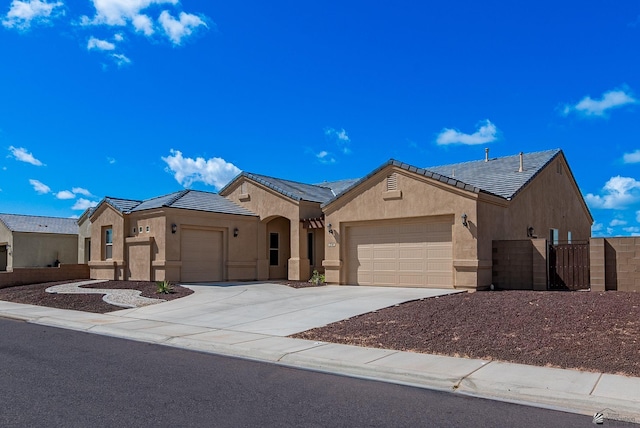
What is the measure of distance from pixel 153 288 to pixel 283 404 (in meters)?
15.1

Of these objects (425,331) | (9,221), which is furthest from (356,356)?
(9,221)

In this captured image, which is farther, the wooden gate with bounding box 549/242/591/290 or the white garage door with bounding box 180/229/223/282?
the white garage door with bounding box 180/229/223/282

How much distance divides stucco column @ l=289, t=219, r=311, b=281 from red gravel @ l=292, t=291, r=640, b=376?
32.8 feet

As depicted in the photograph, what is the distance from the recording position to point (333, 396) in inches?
272

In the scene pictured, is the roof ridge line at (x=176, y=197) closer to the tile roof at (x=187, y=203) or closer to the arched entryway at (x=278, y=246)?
the tile roof at (x=187, y=203)

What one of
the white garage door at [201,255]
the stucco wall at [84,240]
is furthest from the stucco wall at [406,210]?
the stucco wall at [84,240]

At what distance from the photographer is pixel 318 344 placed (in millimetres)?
10398

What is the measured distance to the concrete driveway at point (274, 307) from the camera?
1296 centimetres

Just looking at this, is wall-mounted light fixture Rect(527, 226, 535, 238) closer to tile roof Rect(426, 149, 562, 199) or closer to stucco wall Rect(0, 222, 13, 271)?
tile roof Rect(426, 149, 562, 199)

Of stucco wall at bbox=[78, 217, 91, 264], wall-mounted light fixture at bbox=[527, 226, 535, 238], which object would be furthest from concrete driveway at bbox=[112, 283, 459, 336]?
stucco wall at bbox=[78, 217, 91, 264]

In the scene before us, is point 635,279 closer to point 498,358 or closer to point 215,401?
point 498,358

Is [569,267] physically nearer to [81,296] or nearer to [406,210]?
[406,210]

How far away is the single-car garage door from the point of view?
18125mm

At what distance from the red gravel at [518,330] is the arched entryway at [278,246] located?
1294cm
